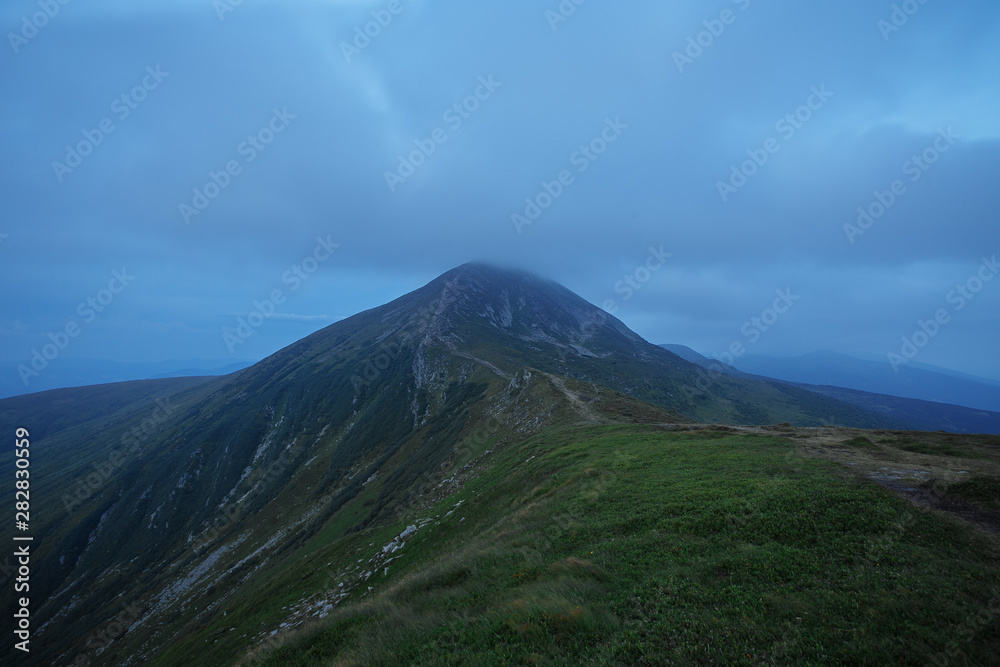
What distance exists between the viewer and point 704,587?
11453mm

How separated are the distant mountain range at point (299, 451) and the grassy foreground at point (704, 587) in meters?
27.3

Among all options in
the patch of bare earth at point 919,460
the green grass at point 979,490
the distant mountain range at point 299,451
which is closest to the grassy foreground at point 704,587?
the patch of bare earth at point 919,460

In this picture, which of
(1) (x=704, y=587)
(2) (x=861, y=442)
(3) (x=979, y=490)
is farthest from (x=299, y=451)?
(3) (x=979, y=490)

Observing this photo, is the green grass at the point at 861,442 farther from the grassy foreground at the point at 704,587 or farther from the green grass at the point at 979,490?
the green grass at the point at 979,490

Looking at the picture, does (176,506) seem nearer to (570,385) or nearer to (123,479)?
(123,479)

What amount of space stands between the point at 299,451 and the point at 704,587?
113416 millimetres

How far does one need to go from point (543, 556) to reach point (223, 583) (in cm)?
6773

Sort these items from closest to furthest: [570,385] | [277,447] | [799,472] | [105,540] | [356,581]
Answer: [799,472]
[356,581]
[570,385]
[105,540]
[277,447]

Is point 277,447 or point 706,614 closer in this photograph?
point 706,614

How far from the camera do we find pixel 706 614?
1020cm

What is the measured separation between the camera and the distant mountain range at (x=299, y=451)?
55.3 metres

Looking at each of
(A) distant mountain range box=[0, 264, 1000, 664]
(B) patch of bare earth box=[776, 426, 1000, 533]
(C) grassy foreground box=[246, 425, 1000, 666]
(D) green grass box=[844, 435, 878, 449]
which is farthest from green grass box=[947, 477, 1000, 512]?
(A) distant mountain range box=[0, 264, 1000, 664]

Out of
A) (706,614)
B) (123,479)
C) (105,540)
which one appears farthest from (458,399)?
(123,479)

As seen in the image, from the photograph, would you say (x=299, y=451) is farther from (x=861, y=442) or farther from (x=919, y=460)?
(x=919, y=460)
